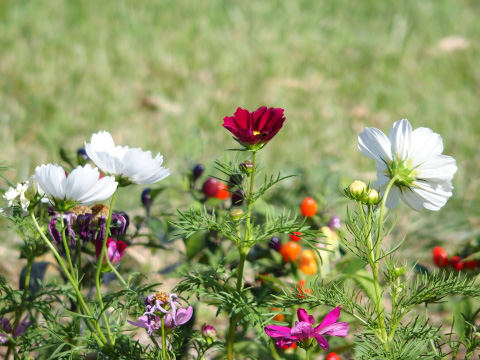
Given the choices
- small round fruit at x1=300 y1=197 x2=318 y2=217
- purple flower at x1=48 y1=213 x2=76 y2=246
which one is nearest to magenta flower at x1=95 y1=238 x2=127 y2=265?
purple flower at x1=48 y1=213 x2=76 y2=246

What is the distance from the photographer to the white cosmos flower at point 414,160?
0.90m

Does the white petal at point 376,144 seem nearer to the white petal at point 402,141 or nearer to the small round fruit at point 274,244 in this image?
the white petal at point 402,141

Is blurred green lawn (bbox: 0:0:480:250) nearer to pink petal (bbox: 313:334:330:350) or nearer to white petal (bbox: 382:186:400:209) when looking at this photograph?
white petal (bbox: 382:186:400:209)

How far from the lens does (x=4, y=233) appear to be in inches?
73.7

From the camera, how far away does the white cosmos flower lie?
0.90 metres

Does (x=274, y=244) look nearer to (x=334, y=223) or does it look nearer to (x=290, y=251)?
(x=290, y=251)

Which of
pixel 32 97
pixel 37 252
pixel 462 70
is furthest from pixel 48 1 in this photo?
pixel 37 252

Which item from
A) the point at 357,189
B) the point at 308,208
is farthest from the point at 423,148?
the point at 308,208

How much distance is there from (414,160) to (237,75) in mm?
2202

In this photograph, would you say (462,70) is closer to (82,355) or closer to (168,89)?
(168,89)

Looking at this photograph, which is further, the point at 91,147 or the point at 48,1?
the point at 48,1

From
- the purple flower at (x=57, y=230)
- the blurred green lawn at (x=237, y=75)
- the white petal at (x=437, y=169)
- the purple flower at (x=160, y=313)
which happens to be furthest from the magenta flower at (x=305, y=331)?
the blurred green lawn at (x=237, y=75)

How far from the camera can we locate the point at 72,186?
84 centimetres

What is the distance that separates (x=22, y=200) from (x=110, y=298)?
21 centimetres
